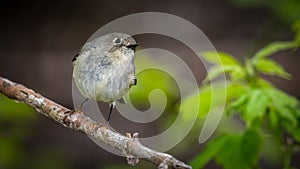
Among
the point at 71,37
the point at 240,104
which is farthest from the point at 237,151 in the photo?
the point at 71,37

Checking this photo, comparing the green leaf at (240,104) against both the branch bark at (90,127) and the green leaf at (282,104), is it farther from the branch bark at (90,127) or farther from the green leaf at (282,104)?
the branch bark at (90,127)

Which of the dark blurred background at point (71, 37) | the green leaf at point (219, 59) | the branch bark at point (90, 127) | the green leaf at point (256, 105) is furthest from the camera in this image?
the dark blurred background at point (71, 37)

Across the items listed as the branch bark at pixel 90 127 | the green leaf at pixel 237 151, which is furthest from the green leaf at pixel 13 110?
the green leaf at pixel 237 151

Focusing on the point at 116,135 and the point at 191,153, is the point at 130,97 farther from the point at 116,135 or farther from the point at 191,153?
the point at 191,153

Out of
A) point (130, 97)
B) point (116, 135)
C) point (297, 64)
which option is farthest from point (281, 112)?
point (297, 64)

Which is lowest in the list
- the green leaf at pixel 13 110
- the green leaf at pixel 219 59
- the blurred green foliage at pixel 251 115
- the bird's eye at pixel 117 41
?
the green leaf at pixel 13 110

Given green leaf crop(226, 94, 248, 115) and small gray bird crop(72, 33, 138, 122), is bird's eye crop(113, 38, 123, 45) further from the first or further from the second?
green leaf crop(226, 94, 248, 115)
